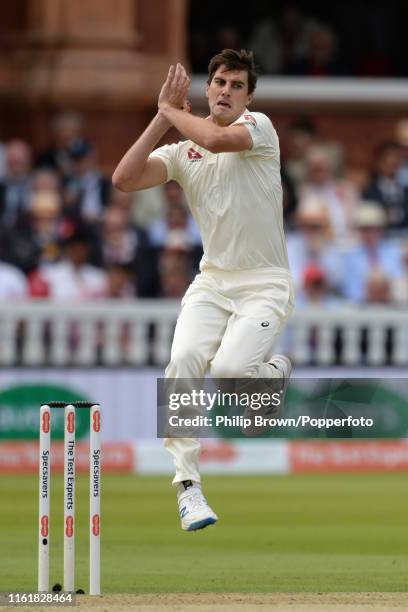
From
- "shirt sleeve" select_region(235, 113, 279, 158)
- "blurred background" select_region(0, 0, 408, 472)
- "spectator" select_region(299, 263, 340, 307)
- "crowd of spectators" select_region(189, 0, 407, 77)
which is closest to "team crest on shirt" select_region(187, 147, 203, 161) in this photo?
"shirt sleeve" select_region(235, 113, 279, 158)

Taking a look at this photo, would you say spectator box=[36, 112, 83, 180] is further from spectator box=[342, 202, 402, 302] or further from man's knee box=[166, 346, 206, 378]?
man's knee box=[166, 346, 206, 378]

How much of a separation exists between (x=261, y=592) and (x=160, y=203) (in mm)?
8530

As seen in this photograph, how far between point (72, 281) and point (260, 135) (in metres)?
7.37

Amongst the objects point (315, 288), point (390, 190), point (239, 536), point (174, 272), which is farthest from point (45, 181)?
point (239, 536)

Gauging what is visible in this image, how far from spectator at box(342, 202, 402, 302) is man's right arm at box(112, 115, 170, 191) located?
23.5 ft

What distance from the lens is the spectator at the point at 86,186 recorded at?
16.5 m

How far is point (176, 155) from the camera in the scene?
29.2 ft

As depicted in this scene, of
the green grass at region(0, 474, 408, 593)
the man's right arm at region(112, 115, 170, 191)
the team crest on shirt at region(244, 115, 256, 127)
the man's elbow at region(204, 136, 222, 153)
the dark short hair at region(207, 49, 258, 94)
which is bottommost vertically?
the green grass at region(0, 474, 408, 593)

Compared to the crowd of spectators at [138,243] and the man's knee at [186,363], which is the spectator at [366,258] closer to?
the crowd of spectators at [138,243]

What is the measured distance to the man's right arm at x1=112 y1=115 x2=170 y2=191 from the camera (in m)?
8.58

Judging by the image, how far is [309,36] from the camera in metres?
20.0

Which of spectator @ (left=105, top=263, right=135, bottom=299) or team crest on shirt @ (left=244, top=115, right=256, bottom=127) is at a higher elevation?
team crest on shirt @ (left=244, top=115, right=256, bottom=127)

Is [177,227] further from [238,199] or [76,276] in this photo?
[238,199]

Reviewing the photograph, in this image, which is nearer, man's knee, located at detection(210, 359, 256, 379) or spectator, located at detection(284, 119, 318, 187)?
man's knee, located at detection(210, 359, 256, 379)
